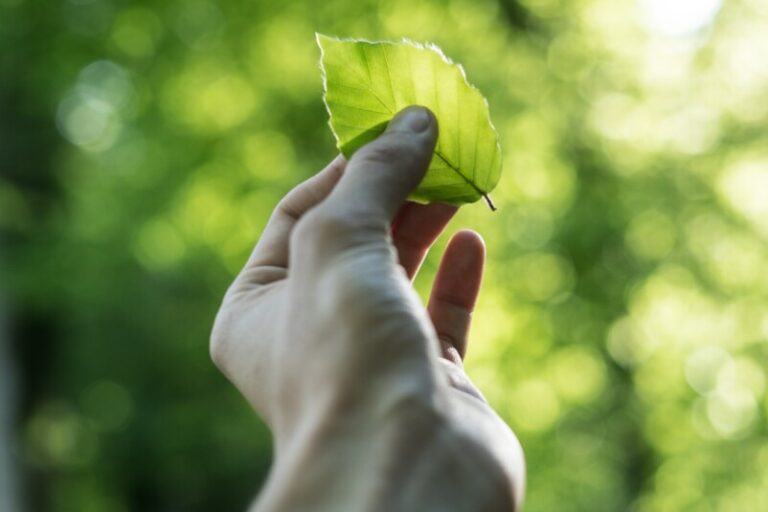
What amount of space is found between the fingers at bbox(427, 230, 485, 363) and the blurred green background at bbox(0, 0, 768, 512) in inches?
157

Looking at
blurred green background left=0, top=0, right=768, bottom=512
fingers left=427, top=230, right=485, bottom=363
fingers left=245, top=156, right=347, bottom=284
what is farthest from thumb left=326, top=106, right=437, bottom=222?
blurred green background left=0, top=0, right=768, bottom=512

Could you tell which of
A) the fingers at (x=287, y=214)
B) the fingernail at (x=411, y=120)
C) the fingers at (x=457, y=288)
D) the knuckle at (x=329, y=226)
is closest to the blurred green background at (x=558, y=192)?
the fingers at (x=457, y=288)

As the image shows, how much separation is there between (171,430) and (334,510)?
738 centimetres

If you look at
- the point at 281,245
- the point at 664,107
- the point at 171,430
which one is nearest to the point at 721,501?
the point at 664,107

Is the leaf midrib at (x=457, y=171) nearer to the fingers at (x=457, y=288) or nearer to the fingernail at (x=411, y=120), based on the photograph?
the fingernail at (x=411, y=120)

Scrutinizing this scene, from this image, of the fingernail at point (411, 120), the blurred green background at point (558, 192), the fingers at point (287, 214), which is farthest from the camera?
the blurred green background at point (558, 192)

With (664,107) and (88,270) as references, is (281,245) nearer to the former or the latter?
(664,107)

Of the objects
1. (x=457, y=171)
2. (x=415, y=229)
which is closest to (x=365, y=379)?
(x=457, y=171)

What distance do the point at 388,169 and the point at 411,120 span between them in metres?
0.09

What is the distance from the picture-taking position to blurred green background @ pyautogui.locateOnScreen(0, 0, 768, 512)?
568 centimetres

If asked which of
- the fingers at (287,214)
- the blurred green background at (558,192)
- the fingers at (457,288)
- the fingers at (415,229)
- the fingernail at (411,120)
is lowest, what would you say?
the blurred green background at (558,192)

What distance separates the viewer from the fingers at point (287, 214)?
4.05 ft

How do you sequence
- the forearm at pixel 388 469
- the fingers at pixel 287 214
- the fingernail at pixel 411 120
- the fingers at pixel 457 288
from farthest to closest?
the fingers at pixel 457 288
the fingers at pixel 287 214
the fingernail at pixel 411 120
the forearm at pixel 388 469

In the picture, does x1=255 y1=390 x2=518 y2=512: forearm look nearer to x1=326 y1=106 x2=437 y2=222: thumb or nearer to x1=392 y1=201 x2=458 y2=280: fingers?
x1=326 y1=106 x2=437 y2=222: thumb
